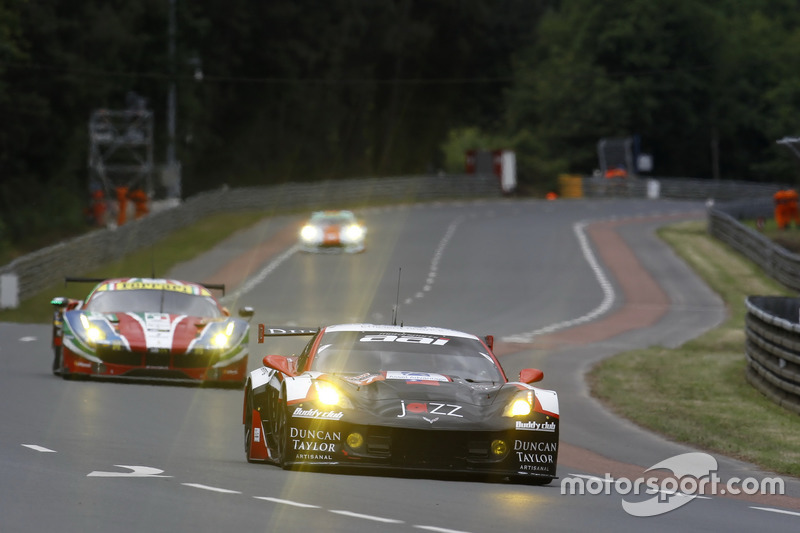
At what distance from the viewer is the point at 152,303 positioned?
19.6 meters

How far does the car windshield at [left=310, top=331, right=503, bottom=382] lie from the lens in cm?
1154

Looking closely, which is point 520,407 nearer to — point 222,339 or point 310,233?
point 222,339

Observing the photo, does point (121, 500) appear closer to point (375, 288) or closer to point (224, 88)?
point (375, 288)

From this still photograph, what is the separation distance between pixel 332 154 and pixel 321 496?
95.9 meters

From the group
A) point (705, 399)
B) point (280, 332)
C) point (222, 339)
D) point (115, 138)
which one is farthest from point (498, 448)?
point (115, 138)

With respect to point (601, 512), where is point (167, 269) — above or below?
below

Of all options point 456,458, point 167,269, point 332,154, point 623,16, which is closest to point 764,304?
point 456,458

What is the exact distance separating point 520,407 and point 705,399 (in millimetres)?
9290

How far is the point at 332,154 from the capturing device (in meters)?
105

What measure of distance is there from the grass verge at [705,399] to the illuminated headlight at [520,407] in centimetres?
330

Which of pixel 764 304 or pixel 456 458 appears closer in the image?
pixel 456 458

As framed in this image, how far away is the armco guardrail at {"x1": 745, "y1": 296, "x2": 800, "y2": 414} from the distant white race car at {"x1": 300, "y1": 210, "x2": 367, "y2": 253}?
92.9 feet

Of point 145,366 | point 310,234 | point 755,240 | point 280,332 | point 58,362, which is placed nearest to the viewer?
point 280,332

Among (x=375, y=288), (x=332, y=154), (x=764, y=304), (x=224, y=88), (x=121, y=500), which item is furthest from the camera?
(x=332, y=154)
